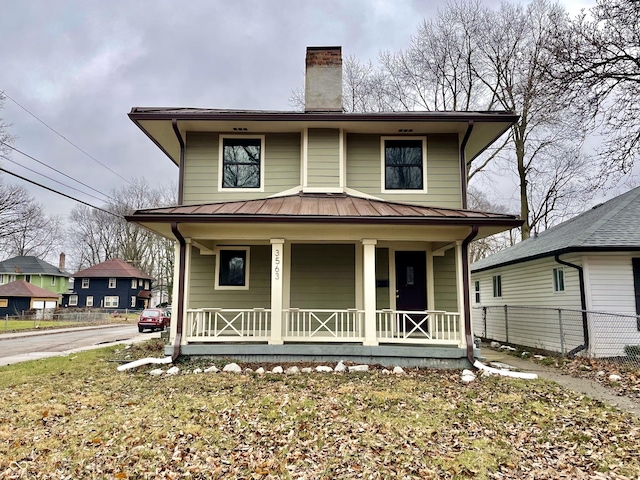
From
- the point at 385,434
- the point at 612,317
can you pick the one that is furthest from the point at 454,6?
the point at 385,434

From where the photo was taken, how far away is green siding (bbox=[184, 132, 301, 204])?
31.6ft

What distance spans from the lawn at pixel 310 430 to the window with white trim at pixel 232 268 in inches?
115

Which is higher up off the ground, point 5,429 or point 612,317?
point 612,317

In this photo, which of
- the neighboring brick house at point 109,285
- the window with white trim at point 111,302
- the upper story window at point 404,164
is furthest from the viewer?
the window with white trim at point 111,302

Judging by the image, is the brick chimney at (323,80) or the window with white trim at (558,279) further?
the window with white trim at (558,279)

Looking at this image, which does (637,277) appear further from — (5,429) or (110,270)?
(110,270)

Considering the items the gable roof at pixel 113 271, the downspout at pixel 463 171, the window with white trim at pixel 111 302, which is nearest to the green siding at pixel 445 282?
the downspout at pixel 463 171

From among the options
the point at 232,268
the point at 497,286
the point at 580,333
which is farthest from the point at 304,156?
the point at 497,286

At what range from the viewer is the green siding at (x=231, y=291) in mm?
9352

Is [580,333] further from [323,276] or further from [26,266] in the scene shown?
[26,266]

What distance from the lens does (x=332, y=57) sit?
10.3 metres

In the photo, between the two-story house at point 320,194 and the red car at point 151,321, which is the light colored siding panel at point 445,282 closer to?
the two-story house at point 320,194

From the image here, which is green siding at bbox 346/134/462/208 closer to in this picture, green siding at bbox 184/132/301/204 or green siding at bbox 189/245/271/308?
green siding at bbox 184/132/301/204

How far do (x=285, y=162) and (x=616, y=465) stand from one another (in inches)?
320
